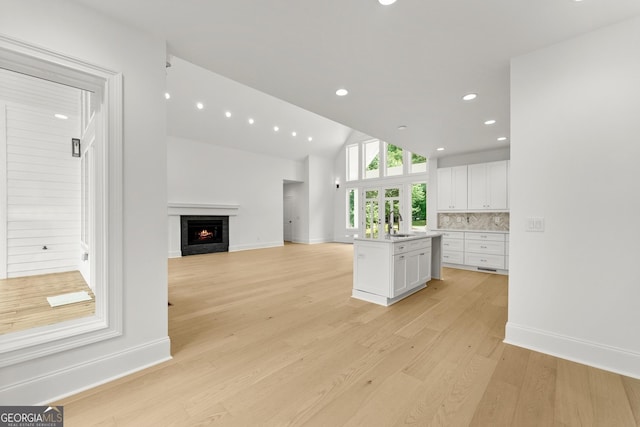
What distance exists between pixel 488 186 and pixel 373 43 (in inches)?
180

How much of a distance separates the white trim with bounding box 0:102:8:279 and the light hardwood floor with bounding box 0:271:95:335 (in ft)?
1.03

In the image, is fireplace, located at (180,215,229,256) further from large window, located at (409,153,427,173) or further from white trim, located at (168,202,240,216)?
large window, located at (409,153,427,173)

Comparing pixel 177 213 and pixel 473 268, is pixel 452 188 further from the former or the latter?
pixel 177 213

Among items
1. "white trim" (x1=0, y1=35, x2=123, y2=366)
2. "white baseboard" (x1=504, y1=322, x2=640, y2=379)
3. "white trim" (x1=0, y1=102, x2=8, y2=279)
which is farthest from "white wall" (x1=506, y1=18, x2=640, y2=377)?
"white trim" (x1=0, y1=102, x2=8, y2=279)

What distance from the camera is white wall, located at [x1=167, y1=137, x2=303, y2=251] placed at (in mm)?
7512

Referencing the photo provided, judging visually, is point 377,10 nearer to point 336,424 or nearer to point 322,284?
point 336,424

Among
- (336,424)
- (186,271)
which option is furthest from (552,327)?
(186,271)

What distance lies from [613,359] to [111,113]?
4.11 meters

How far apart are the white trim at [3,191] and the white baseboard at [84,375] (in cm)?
417

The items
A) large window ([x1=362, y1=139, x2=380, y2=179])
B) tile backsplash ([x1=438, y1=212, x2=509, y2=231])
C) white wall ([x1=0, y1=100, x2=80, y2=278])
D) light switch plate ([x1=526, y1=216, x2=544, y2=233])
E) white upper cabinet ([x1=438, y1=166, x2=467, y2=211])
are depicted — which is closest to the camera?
light switch plate ([x1=526, y1=216, x2=544, y2=233])

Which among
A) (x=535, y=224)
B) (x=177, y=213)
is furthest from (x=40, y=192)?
(x=535, y=224)

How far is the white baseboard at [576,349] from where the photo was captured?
195cm

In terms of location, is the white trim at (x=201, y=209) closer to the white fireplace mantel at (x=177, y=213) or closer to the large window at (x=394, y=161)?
the white fireplace mantel at (x=177, y=213)

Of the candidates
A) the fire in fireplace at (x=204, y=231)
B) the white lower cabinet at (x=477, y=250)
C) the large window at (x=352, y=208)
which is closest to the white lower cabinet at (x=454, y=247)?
the white lower cabinet at (x=477, y=250)
